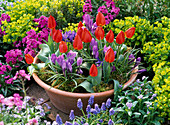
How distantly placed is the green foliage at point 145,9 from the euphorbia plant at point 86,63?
3.77ft

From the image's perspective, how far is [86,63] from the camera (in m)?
2.60

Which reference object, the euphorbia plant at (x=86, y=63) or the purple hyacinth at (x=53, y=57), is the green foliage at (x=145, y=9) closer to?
the euphorbia plant at (x=86, y=63)

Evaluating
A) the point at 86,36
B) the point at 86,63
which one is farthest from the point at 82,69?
the point at 86,36

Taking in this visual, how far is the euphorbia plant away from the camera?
7.82ft

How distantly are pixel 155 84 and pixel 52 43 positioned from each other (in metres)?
1.19

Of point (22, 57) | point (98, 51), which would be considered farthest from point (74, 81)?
point (22, 57)

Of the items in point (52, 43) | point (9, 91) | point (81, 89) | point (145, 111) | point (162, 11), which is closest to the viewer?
point (145, 111)

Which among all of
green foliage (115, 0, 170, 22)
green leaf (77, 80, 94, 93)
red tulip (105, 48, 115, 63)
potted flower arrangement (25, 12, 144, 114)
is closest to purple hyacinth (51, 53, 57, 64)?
potted flower arrangement (25, 12, 144, 114)

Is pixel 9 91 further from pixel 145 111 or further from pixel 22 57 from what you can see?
pixel 145 111

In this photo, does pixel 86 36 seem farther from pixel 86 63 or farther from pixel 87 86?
pixel 87 86

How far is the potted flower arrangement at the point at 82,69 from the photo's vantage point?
7.84 feet

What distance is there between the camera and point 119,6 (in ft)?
12.2

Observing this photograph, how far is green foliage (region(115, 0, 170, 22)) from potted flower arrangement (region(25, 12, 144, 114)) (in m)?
1.19

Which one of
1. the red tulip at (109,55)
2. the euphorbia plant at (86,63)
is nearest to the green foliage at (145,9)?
the euphorbia plant at (86,63)
